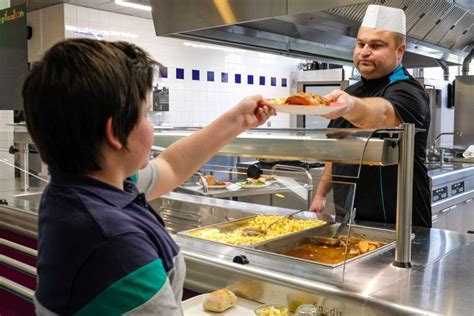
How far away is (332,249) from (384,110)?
61cm

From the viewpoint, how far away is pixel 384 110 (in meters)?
1.93

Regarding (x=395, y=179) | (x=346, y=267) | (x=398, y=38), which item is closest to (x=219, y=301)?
(x=346, y=267)

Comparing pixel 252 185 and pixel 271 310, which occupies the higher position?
pixel 252 185

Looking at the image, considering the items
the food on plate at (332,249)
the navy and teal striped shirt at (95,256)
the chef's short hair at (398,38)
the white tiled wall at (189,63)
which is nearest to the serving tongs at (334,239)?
the food on plate at (332,249)

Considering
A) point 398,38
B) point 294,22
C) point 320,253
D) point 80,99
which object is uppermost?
point 294,22

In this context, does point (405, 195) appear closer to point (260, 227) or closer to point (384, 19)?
point (260, 227)

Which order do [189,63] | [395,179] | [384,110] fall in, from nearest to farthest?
1. [384,110]
2. [395,179]
3. [189,63]

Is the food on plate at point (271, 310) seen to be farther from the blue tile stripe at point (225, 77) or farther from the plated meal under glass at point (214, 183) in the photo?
the blue tile stripe at point (225, 77)

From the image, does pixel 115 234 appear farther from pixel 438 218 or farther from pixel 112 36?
pixel 112 36

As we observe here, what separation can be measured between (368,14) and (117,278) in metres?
1.90

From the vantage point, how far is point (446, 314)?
114cm

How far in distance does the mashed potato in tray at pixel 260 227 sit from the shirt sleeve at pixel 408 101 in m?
0.58

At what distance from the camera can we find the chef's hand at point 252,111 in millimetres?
1400

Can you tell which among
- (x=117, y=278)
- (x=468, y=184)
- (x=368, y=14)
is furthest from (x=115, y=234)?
(x=468, y=184)
